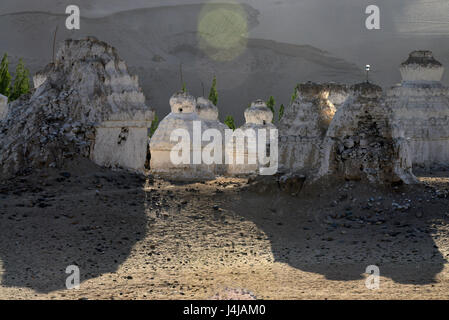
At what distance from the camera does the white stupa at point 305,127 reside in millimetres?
13531

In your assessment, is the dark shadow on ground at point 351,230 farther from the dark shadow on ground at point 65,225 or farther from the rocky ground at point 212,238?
the dark shadow on ground at point 65,225

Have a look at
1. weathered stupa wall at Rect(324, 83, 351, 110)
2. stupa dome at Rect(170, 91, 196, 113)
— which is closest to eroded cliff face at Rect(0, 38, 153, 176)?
stupa dome at Rect(170, 91, 196, 113)

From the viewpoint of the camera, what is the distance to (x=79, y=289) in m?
5.70

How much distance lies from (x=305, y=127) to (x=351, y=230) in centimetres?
553

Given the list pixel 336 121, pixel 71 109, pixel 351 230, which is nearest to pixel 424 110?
pixel 336 121

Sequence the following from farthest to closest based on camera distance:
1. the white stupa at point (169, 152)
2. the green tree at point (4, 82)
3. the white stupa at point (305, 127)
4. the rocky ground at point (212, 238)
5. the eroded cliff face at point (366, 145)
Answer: the green tree at point (4, 82)
the white stupa at point (305, 127)
the white stupa at point (169, 152)
the eroded cliff face at point (366, 145)
the rocky ground at point (212, 238)

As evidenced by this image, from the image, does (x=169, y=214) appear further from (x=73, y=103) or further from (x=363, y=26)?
(x=363, y=26)

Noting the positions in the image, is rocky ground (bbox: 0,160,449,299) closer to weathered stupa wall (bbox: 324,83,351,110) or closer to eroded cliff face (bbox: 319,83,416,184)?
eroded cliff face (bbox: 319,83,416,184)

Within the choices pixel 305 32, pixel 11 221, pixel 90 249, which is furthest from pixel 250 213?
pixel 305 32

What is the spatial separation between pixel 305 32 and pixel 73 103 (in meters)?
50.1

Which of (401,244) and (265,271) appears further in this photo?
(401,244)

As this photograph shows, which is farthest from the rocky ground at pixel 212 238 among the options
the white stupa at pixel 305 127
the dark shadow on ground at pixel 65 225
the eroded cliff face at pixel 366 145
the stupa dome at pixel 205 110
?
the stupa dome at pixel 205 110

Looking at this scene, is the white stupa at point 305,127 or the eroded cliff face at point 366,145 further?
the white stupa at point 305,127

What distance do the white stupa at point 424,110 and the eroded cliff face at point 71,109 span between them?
31.4 ft
